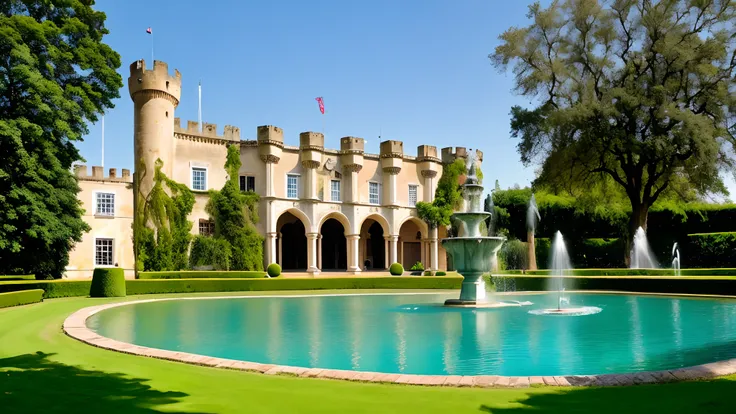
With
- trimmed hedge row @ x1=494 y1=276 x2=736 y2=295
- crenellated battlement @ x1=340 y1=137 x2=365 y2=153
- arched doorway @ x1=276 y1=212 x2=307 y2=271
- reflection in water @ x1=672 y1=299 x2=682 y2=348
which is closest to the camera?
reflection in water @ x1=672 y1=299 x2=682 y2=348

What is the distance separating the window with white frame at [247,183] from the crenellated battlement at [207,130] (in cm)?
255

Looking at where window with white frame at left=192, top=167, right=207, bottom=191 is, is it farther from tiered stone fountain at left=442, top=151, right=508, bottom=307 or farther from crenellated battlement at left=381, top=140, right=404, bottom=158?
tiered stone fountain at left=442, top=151, right=508, bottom=307

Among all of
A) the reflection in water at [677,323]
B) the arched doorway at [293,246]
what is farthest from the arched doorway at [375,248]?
the reflection in water at [677,323]

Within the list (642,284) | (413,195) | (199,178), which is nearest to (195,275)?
(199,178)

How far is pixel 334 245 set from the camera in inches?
1909

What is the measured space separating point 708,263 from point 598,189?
861cm

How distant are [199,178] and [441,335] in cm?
2811

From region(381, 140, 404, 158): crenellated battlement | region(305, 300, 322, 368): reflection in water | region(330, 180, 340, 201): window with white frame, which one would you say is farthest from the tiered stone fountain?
region(381, 140, 404, 158): crenellated battlement

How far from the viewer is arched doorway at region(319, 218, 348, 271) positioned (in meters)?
48.3

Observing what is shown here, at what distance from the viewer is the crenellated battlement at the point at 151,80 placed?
3512 cm

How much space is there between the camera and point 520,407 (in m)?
5.84

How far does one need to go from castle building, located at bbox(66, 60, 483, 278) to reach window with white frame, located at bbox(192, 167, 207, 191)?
0.20 ft

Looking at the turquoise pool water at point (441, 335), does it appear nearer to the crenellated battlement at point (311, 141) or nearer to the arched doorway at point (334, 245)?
the crenellated battlement at point (311, 141)

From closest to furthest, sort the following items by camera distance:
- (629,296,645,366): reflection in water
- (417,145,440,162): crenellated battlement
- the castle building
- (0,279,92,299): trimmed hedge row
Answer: (629,296,645,366): reflection in water, (0,279,92,299): trimmed hedge row, the castle building, (417,145,440,162): crenellated battlement
